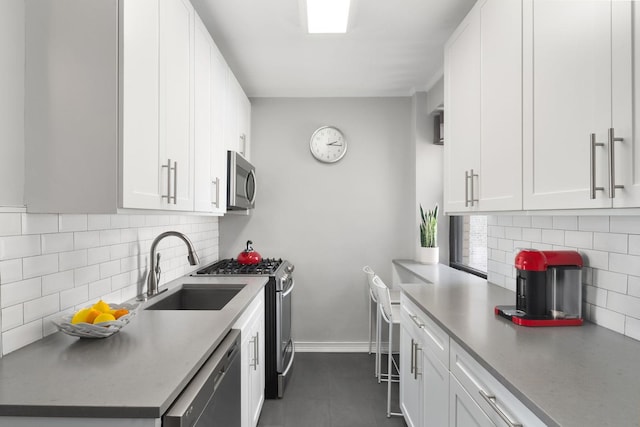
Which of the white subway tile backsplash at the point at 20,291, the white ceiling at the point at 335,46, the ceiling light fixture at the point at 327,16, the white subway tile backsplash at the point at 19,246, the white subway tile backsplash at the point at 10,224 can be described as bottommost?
the white subway tile backsplash at the point at 20,291

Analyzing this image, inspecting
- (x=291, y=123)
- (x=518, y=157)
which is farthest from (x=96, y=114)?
(x=291, y=123)

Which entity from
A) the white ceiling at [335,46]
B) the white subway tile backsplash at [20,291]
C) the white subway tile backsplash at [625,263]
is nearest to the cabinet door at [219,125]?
the white ceiling at [335,46]

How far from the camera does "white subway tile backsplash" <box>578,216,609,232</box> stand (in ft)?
5.00

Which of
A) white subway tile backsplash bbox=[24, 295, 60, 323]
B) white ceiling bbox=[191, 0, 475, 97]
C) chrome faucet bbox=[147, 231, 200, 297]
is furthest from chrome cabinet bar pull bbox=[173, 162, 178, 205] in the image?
white ceiling bbox=[191, 0, 475, 97]

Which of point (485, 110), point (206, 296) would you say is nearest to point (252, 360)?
point (206, 296)

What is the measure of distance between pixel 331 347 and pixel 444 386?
2.26 m

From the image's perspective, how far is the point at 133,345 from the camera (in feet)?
4.43

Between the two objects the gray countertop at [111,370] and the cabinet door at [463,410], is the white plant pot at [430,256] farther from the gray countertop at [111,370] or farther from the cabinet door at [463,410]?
the gray countertop at [111,370]

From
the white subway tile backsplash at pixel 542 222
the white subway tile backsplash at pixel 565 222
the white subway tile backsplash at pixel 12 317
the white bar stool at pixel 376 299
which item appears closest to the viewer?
the white subway tile backsplash at pixel 12 317

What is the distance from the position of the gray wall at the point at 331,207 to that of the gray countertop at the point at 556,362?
1.88 meters

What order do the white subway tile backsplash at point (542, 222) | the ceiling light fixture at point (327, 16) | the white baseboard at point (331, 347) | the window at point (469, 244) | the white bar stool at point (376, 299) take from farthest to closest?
the white baseboard at point (331, 347) < the window at point (469, 244) < the white bar stool at point (376, 299) < the ceiling light fixture at point (327, 16) < the white subway tile backsplash at point (542, 222)

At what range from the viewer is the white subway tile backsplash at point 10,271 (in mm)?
1233

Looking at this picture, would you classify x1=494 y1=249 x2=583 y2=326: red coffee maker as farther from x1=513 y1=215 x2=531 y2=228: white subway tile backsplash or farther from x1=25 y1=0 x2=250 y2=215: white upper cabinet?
x1=25 y1=0 x2=250 y2=215: white upper cabinet

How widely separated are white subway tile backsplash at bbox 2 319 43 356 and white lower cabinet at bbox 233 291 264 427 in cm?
78
